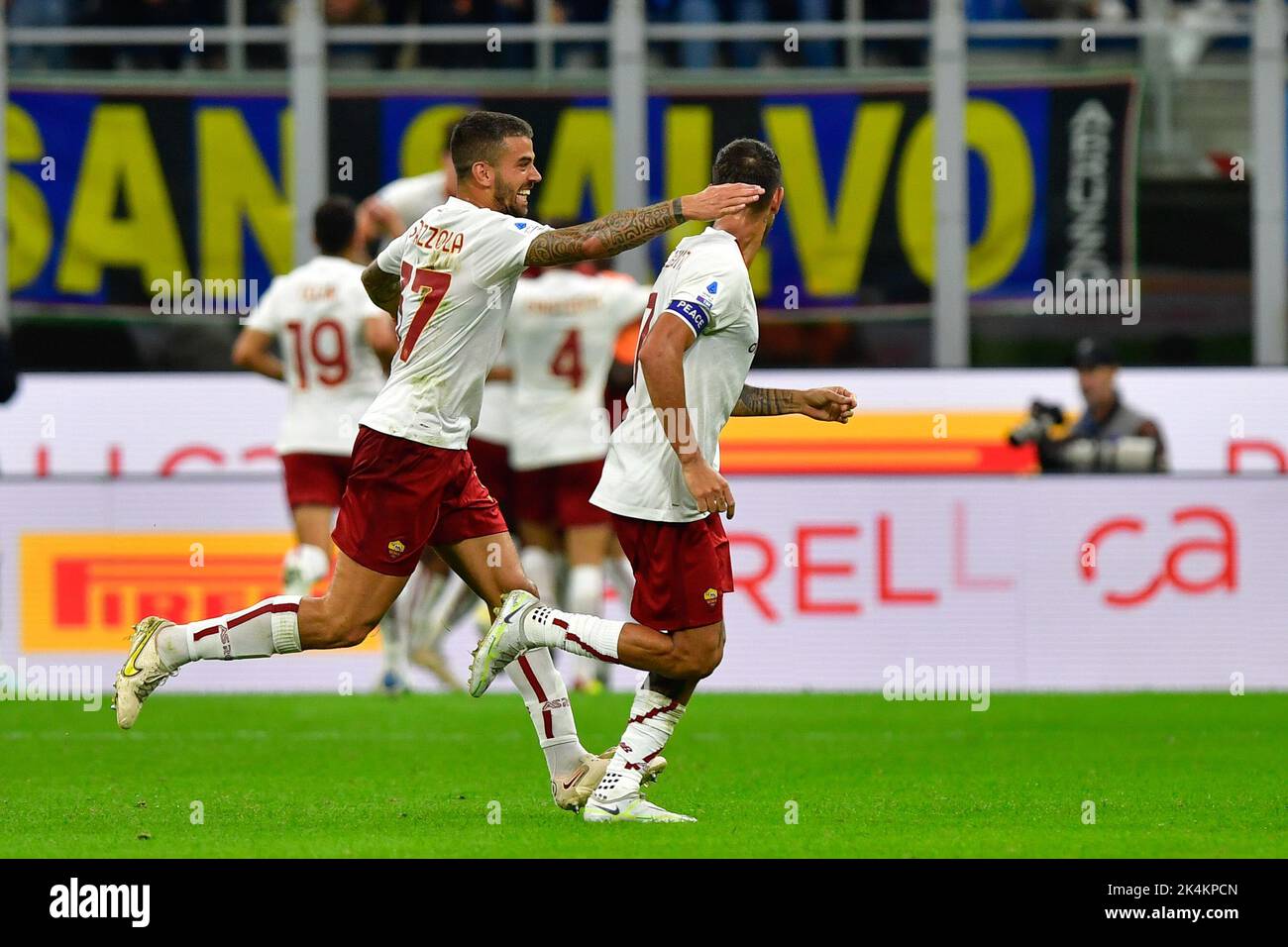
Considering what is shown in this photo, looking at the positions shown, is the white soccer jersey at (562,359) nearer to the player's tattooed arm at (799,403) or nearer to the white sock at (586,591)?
the white sock at (586,591)

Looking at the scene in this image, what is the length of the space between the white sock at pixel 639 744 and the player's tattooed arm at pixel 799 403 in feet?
3.07

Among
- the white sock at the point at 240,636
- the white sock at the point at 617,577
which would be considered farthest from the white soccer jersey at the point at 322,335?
the white sock at the point at 240,636

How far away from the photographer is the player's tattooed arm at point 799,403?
7316 millimetres

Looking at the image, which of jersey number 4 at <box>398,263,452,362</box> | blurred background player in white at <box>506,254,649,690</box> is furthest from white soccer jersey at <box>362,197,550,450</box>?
blurred background player in white at <box>506,254,649,690</box>

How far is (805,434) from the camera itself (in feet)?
55.5

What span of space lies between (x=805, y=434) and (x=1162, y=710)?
5.78 metres

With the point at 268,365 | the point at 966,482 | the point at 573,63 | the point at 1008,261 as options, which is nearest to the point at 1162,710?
the point at 966,482

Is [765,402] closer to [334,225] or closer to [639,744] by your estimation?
[639,744]

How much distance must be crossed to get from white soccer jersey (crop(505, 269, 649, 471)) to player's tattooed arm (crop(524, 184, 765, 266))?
563 centimetres

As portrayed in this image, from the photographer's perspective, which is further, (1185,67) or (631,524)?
(1185,67)

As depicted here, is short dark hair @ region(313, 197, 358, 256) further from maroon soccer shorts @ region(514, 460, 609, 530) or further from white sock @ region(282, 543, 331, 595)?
maroon soccer shorts @ region(514, 460, 609, 530)

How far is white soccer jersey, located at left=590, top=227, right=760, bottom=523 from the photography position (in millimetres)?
7137

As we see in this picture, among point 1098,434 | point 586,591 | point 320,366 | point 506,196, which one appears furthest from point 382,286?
point 1098,434

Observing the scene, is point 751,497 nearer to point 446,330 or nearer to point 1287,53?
point 446,330
